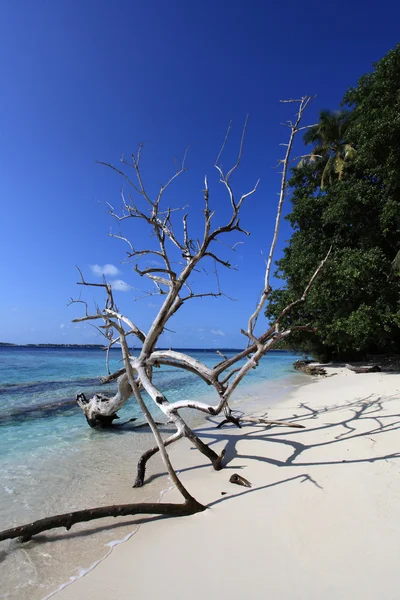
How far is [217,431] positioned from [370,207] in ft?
44.8

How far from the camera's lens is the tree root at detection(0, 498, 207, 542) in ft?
8.21

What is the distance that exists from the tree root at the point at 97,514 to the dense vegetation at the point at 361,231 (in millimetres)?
12328

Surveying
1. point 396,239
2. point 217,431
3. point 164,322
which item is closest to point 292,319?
point 396,239

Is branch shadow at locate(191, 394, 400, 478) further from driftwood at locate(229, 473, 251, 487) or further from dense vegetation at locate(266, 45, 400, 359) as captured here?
dense vegetation at locate(266, 45, 400, 359)

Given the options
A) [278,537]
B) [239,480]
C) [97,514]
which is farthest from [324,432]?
[97,514]

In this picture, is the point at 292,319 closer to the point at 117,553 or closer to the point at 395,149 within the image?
the point at 395,149

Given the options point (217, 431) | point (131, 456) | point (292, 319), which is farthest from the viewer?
point (292, 319)

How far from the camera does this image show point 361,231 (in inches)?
616

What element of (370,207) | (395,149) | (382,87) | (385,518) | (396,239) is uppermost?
(382,87)

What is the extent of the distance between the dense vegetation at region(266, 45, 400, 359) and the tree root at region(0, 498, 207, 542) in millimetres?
12328

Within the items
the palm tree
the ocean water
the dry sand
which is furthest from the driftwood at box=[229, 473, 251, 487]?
the palm tree

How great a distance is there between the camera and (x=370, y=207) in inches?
576

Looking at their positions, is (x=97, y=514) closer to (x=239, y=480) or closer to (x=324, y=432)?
(x=239, y=480)

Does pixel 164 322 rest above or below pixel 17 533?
above
